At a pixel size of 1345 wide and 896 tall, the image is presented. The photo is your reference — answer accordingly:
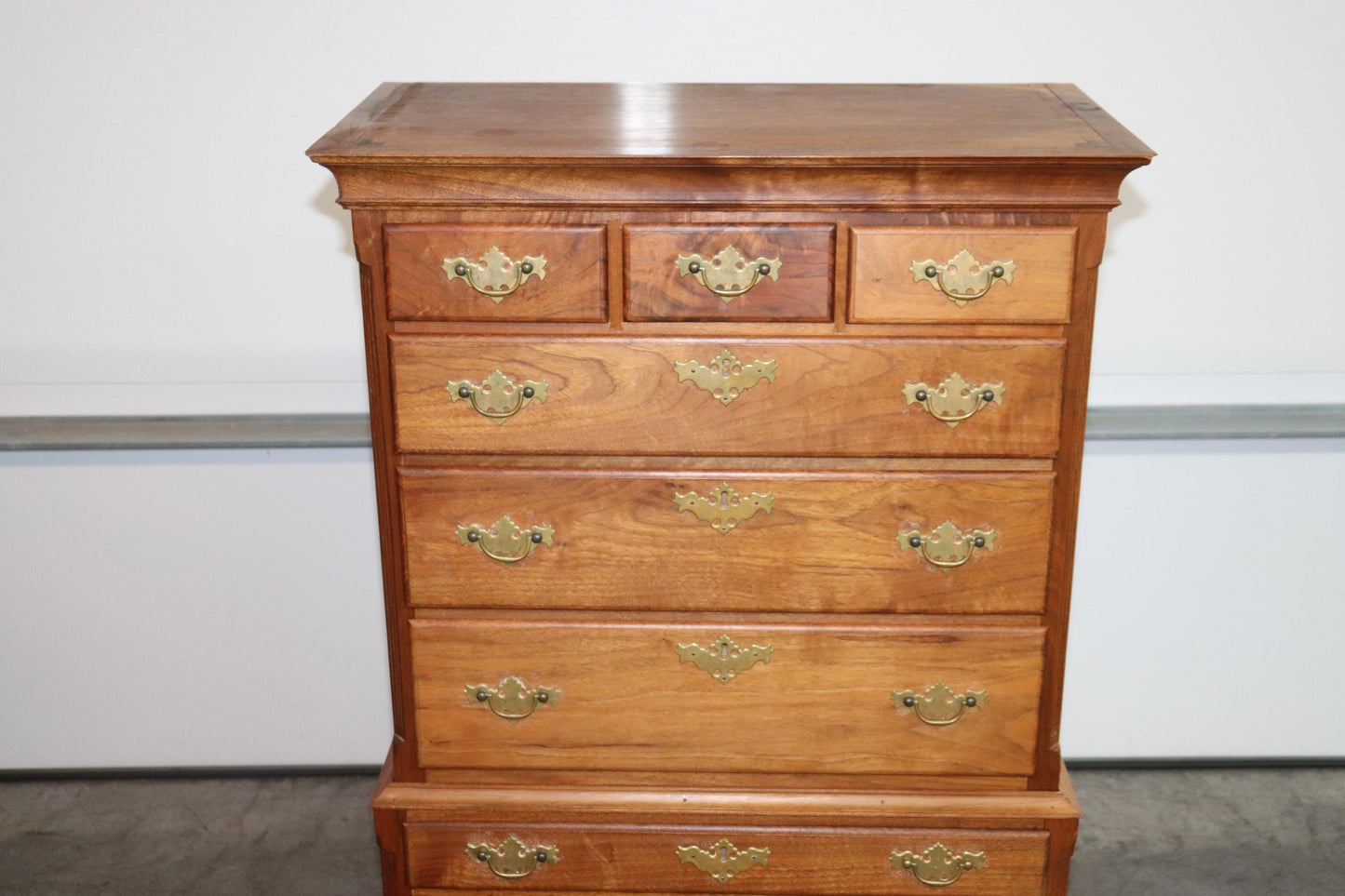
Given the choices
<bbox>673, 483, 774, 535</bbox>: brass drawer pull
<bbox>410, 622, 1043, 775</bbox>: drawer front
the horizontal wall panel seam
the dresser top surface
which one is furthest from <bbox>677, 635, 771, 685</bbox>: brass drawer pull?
the horizontal wall panel seam

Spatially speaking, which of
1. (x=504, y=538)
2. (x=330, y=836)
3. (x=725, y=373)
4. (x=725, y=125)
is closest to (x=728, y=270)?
(x=725, y=373)

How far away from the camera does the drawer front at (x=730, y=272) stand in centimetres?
192

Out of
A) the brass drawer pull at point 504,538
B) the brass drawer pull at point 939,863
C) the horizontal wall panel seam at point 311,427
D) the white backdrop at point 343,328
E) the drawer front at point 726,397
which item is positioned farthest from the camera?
the horizontal wall panel seam at point 311,427

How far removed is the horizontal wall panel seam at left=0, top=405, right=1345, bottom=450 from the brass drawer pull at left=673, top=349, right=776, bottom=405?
96 centimetres

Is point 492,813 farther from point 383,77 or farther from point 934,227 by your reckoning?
point 383,77

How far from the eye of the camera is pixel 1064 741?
3.01 metres

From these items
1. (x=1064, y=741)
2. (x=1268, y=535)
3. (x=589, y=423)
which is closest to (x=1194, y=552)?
(x=1268, y=535)

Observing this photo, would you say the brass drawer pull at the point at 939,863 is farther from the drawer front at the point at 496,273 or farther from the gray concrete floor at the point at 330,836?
the drawer front at the point at 496,273

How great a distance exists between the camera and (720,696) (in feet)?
7.09

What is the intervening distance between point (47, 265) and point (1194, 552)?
→ 2.34 m

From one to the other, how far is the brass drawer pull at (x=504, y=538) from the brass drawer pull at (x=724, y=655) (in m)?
0.28

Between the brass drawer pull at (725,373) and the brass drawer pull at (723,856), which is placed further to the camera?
the brass drawer pull at (723,856)

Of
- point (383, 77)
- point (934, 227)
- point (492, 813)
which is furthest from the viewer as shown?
point (383, 77)

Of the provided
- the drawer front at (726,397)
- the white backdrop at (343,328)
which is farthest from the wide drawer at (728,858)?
the white backdrop at (343,328)
